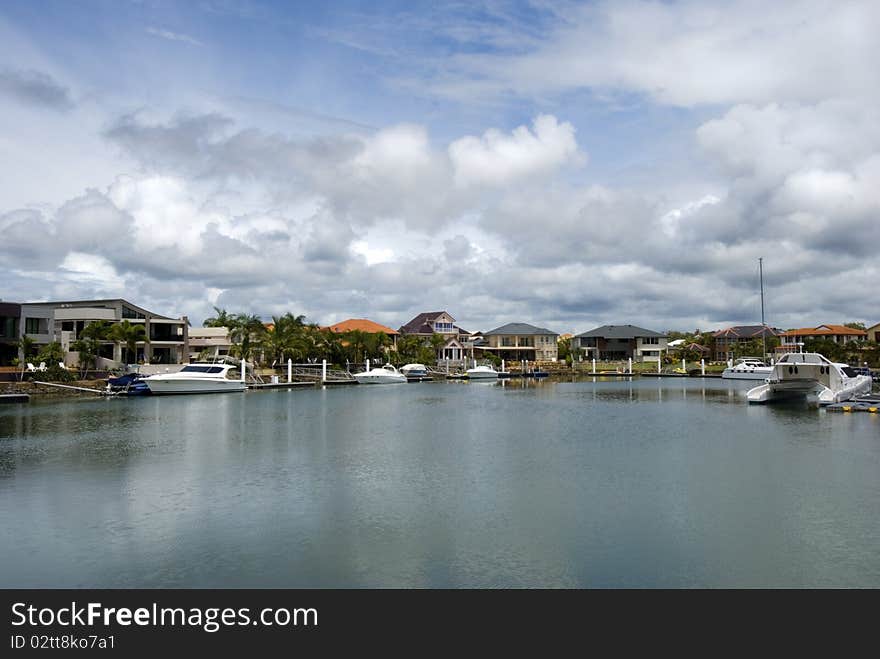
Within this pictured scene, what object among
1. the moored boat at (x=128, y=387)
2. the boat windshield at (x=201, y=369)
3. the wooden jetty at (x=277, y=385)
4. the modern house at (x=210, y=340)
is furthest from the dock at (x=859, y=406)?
the modern house at (x=210, y=340)

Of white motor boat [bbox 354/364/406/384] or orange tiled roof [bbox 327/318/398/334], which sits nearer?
white motor boat [bbox 354/364/406/384]

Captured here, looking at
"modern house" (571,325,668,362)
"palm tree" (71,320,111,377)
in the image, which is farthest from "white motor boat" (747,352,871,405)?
"modern house" (571,325,668,362)

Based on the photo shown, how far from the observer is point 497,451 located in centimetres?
2762

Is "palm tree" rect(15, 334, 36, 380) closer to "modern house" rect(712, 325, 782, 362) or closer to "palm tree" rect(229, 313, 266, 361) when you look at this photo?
"palm tree" rect(229, 313, 266, 361)

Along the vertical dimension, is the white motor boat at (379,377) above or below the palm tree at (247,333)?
below

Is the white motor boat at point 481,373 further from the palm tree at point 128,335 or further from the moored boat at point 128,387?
the moored boat at point 128,387

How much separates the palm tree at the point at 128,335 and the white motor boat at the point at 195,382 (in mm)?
9506

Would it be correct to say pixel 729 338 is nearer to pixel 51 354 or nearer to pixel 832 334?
pixel 832 334

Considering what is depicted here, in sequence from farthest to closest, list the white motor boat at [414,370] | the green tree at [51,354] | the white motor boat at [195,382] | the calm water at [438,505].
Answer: the white motor boat at [414,370]
the green tree at [51,354]
the white motor boat at [195,382]
the calm water at [438,505]

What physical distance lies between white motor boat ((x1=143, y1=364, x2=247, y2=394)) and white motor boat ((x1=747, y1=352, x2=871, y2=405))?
153 feet

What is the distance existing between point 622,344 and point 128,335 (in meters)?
93.3

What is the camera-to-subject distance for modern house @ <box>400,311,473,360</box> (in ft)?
384

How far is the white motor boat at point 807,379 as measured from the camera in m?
48.8
